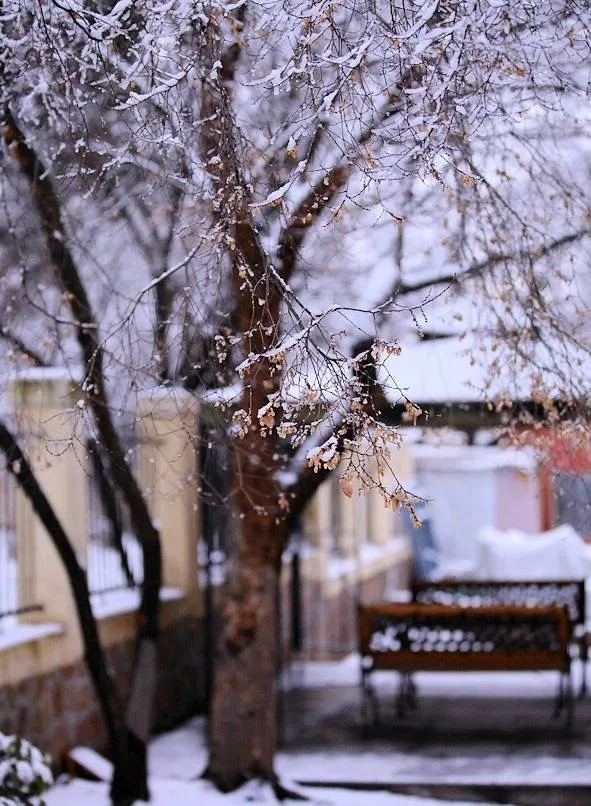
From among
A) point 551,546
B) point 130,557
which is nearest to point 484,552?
point 551,546

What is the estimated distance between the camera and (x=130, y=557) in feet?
37.8

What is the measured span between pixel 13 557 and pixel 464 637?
3.70 m

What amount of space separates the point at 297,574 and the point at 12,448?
7.77 m

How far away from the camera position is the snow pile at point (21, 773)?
253 inches

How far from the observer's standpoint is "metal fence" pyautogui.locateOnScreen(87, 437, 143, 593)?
9.75 metres

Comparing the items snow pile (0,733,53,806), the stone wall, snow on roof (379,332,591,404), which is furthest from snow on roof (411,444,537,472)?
snow pile (0,733,53,806)

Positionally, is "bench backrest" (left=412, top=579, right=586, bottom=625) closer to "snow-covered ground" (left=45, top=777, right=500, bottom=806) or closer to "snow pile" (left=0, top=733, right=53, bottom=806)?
"snow-covered ground" (left=45, top=777, right=500, bottom=806)

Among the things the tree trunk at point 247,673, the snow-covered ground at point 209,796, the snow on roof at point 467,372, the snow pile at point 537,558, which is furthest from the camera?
the snow pile at point 537,558

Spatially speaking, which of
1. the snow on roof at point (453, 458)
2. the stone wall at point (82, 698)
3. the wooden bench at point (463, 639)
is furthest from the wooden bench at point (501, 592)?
the snow on roof at point (453, 458)

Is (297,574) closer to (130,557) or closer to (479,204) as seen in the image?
(130,557)

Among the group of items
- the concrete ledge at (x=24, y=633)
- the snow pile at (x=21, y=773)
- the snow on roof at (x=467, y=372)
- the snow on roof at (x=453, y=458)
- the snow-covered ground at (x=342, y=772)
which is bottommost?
the snow-covered ground at (x=342, y=772)

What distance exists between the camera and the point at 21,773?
6.48 m

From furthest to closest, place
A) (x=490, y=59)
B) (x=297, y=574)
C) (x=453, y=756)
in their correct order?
1. (x=297, y=574)
2. (x=453, y=756)
3. (x=490, y=59)

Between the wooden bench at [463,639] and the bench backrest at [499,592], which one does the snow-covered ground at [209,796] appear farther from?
the bench backrest at [499,592]
